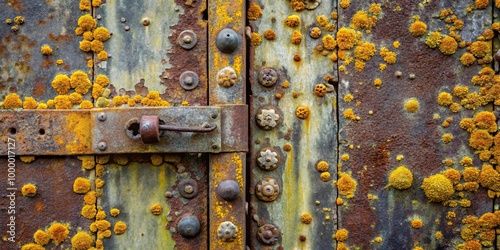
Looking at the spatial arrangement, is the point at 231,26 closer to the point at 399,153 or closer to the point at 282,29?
the point at 282,29

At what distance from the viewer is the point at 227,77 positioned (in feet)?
5.33

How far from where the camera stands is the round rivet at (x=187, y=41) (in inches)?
65.3

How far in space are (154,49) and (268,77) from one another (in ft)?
1.40

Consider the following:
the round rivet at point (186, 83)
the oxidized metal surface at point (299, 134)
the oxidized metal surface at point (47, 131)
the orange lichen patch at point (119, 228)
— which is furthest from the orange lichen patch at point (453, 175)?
the oxidized metal surface at point (47, 131)

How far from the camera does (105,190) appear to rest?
166 centimetres

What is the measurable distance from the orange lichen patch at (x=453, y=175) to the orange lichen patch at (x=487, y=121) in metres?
0.19

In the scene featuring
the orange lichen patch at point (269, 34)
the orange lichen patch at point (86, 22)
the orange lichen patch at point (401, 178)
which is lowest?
the orange lichen patch at point (401, 178)

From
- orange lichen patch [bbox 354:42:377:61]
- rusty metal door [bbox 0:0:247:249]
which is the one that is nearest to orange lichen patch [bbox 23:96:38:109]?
rusty metal door [bbox 0:0:247:249]

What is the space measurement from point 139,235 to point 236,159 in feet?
1.47

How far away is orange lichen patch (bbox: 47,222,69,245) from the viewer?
1638mm

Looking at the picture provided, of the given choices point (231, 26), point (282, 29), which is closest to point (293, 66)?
point (282, 29)

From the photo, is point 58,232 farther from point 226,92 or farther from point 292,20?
point 292,20

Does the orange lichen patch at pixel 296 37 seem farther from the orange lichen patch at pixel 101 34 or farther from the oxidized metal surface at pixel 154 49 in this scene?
the orange lichen patch at pixel 101 34

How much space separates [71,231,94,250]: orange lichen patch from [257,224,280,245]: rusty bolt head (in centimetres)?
61
